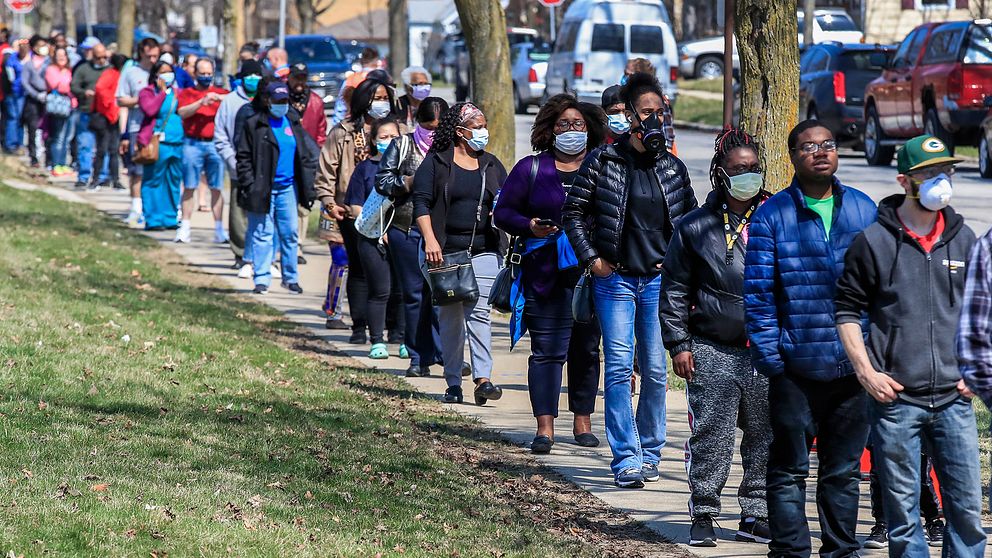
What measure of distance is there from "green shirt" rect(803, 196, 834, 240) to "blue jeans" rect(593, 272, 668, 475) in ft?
5.82

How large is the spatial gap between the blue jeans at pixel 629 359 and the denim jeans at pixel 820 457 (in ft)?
5.21

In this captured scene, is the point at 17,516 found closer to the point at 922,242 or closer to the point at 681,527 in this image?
the point at 681,527

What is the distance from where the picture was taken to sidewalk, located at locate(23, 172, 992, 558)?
713cm

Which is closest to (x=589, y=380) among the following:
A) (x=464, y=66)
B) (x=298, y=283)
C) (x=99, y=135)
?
(x=298, y=283)

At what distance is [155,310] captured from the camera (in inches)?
504

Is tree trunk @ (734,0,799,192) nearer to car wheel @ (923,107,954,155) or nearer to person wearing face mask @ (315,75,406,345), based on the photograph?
person wearing face mask @ (315,75,406,345)

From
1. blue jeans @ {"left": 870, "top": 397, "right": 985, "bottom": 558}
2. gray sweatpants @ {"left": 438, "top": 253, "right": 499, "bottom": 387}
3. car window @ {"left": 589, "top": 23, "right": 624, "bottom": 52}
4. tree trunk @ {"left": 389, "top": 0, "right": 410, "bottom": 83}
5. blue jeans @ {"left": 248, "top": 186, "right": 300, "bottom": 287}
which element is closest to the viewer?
blue jeans @ {"left": 870, "top": 397, "right": 985, "bottom": 558}

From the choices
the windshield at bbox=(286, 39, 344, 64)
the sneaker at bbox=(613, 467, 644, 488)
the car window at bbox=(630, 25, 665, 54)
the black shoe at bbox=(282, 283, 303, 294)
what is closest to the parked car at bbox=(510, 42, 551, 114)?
the car window at bbox=(630, 25, 665, 54)

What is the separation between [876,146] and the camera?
77.5 feet

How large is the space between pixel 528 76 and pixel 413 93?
23.4 meters

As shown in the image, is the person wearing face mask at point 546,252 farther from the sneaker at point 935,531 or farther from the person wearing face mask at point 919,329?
the person wearing face mask at point 919,329

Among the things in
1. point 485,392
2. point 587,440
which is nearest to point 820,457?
point 587,440

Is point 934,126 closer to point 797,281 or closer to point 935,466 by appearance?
point 797,281

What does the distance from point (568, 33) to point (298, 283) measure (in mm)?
19790
